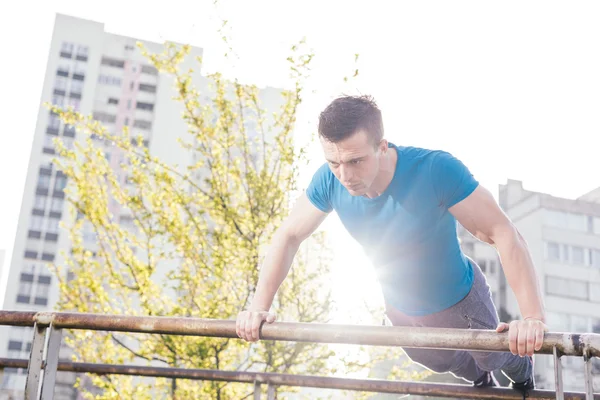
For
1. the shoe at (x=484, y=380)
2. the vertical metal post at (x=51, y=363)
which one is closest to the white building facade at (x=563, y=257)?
the shoe at (x=484, y=380)

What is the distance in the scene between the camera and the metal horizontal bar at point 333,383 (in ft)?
11.6

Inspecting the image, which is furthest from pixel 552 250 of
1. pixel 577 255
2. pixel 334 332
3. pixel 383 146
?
pixel 334 332

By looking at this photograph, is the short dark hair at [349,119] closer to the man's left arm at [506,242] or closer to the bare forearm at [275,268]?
the man's left arm at [506,242]

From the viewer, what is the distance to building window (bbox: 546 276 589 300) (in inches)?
1655

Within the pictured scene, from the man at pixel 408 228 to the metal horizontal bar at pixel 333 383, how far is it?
0.13m

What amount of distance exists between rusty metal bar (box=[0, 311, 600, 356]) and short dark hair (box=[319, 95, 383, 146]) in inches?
31.6

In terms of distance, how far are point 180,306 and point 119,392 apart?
1218 mm

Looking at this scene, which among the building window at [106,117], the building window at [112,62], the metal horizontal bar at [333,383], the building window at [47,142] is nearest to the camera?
the metal horizontal bar at [333,383]

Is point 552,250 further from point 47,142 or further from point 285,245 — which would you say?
point 47,142

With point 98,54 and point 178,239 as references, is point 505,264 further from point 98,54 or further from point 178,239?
point 98,54

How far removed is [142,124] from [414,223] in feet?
212

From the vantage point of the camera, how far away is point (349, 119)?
2.81 meters

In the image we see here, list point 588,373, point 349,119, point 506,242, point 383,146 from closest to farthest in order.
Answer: point 588,373, point 506,242, point 349,119, point 383,146

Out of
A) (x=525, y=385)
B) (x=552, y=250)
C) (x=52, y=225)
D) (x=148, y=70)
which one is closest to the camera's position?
(x=525, y=385)
